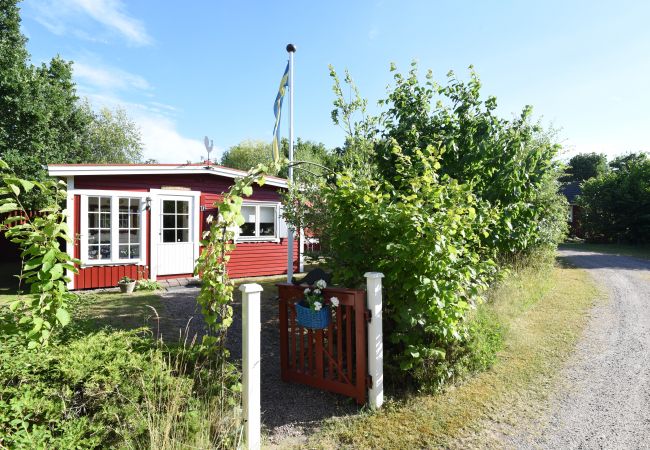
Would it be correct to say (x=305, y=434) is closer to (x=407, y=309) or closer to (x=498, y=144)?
(x=407, y=309)

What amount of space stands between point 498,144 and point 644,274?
314 inches

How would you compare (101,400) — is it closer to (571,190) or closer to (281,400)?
(281,400)

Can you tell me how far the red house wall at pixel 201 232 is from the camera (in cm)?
822

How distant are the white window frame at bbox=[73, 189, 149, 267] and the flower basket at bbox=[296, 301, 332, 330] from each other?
6509 millimetres

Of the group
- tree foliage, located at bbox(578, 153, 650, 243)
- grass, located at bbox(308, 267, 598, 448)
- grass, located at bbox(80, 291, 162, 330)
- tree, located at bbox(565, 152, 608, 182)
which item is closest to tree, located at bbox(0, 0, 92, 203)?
grass, located at bbox(80, 291, 162, 330)

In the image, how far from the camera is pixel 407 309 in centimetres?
331

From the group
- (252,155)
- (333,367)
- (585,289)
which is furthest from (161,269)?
(252,155)

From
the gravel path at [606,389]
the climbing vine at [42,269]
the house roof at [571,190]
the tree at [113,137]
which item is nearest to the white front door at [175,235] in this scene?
the climbing vine at [42,269]

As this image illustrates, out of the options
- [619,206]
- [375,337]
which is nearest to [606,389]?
[375,337]

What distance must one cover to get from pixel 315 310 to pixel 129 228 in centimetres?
716

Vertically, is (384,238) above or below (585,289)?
above

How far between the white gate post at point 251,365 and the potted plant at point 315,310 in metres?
0.78

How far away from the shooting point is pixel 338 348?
3.42m

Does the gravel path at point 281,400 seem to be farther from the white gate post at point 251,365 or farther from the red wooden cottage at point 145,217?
the red wooden cottage at point 145,217
